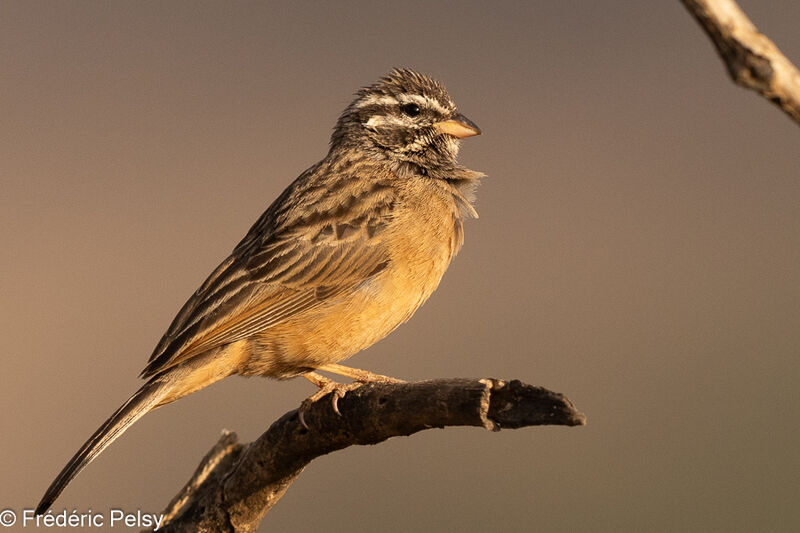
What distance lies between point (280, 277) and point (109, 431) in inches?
60.4

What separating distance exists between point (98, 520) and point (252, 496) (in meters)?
1.04

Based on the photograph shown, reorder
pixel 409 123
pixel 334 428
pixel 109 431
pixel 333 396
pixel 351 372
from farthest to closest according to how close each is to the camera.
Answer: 1. pixel 409 123
2. pixel 351 372
3. pixel 109 431
4. pixel 333 396
5. pixel 334 428

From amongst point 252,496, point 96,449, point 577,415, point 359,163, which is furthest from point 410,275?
point 577,415

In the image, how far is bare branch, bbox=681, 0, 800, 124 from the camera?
2705mm

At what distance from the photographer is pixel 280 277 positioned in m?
6.26

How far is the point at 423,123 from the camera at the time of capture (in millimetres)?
7203

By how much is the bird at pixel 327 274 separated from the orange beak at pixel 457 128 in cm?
2

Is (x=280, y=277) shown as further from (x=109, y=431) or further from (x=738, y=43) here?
(x=738, y=43)

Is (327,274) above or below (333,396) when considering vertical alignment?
above

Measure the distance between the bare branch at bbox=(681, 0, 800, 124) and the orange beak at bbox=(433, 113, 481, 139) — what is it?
4495 mm

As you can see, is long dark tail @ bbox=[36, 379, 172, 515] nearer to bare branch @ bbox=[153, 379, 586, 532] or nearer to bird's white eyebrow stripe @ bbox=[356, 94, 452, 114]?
bare branch @ bbox=[153, 379, 586, 532]

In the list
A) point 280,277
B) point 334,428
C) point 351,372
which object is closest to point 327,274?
point 280,277

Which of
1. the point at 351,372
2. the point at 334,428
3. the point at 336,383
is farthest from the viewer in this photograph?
the point at 351,372

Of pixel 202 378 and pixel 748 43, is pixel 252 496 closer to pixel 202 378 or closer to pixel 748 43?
pixel 202 378
